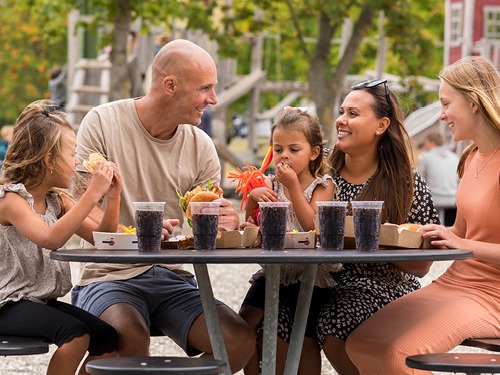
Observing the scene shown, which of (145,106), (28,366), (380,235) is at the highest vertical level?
(145,106)

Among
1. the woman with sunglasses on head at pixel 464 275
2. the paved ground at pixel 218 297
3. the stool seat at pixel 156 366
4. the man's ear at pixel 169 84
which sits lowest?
the paved ground at pixel 218 297

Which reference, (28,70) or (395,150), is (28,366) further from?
(28,70)

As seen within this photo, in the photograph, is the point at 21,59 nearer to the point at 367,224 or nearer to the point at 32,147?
the point at 32,147

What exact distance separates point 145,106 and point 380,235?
1499 mm

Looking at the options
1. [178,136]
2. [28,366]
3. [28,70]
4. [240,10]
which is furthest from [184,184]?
[28,70]

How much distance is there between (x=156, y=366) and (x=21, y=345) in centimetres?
65

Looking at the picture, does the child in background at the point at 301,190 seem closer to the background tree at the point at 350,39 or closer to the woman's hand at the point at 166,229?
the woman's hand at the point at 166,229

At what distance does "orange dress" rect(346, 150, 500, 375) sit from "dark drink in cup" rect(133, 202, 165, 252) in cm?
110

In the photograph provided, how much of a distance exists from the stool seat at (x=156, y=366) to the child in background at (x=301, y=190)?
34.2 inches

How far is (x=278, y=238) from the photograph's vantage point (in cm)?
448

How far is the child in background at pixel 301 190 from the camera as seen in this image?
16.8 ft

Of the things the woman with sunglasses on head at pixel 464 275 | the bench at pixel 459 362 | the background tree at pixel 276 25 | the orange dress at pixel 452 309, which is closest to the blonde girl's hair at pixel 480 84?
the woman with sunglasses on head at pixel 464 275

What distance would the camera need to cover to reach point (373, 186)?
5371mm

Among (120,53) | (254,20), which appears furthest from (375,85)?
(254,20)
